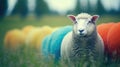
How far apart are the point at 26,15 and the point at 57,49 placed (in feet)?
1.70

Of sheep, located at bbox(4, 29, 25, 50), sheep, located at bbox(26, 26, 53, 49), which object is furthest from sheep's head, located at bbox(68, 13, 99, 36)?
sheep, located at bbox(4, 29, 25, 50)

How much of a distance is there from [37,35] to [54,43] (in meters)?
0.25

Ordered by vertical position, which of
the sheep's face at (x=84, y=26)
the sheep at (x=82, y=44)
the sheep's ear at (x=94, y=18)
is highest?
the sheep's ear at (x=94, y=18)

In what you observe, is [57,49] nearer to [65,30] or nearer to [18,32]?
[65,30]

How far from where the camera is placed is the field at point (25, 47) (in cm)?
415

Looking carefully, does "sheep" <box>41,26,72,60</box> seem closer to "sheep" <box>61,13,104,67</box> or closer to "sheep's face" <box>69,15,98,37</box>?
"sheep" <box>61,13,104,67</box>

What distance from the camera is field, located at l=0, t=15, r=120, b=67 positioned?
13.6 feet

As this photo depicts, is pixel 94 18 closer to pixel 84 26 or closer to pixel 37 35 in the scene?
pixel 84 26

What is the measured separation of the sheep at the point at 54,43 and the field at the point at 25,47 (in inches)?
2.5

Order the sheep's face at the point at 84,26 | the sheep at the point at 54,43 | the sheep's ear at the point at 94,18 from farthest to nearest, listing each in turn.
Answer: the sheep at the point at 54,43 < the sheep's ear at the point at 94,18 < the sheep's face at the point at 84,26

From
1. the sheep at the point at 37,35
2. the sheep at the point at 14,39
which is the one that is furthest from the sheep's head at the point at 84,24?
the sheep at the point at 14,39

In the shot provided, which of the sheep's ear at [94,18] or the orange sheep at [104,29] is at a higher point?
the sheep's ear at [94,18]

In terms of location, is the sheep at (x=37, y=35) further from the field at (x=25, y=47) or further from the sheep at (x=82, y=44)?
the sheep at (x=82, y=44)

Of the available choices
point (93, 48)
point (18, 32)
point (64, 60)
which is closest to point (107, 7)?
point (93, 48)
